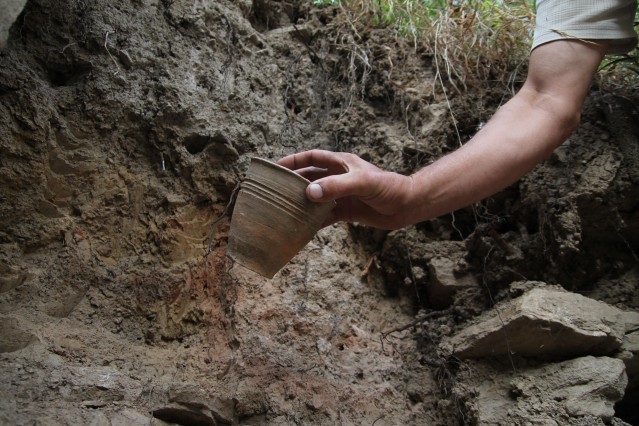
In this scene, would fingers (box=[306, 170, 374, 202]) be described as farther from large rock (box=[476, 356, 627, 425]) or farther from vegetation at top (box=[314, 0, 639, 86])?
vegetation at top (box=[314, 0, 639, 86])

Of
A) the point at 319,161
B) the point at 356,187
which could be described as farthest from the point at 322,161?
the point at 356,187

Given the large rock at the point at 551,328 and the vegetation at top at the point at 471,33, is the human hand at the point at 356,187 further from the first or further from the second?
the vegetation at top at the point at 471,33

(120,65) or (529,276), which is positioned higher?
(120,65)

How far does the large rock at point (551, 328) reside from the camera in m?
1.76

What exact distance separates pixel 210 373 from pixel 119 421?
40 centimetres

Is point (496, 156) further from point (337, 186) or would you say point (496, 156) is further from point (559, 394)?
point (559, 394)

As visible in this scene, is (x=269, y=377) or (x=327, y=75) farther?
(x=327, y=75)

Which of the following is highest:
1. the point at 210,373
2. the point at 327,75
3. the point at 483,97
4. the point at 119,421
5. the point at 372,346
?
the point at 327,75

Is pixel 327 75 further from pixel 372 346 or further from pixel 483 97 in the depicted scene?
pixel 372 346

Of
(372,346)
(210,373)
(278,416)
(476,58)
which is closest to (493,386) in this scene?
(372,346)

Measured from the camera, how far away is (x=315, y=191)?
4.78ft

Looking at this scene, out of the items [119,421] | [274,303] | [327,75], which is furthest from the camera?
[327,75]

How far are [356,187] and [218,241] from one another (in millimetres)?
798

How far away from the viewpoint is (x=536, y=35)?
5.89 feet
